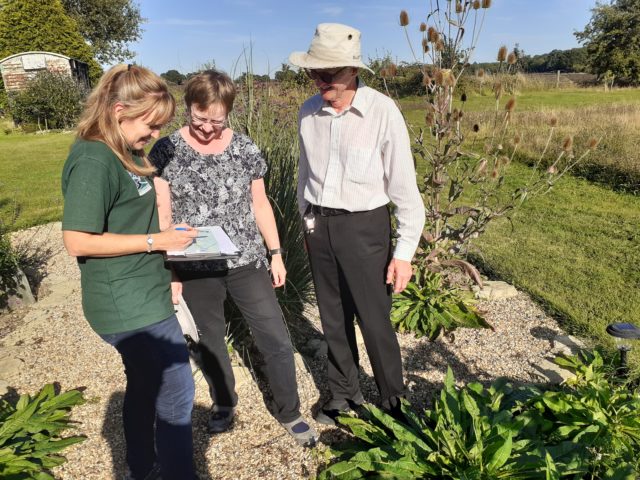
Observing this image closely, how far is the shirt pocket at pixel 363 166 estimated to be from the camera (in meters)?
2.12

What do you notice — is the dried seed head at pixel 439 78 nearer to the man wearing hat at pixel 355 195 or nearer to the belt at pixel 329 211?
the man wearing hat at pixel 355 195

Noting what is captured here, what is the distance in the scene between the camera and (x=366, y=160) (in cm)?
212

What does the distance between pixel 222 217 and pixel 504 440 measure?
149cm

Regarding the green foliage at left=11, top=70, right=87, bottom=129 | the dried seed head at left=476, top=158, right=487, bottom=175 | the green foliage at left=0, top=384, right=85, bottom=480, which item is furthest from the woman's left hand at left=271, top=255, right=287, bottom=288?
the green foliage at left=11, top=70, right=87, bottom=129

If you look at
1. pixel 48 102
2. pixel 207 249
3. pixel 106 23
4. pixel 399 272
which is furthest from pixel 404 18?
pixel 106 23

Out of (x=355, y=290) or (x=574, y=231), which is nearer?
(x=355, y=290)

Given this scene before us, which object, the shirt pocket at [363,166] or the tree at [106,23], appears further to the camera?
the tree at [106,23]

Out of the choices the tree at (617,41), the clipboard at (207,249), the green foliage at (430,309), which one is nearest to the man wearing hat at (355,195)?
the clipboard at (207,249)

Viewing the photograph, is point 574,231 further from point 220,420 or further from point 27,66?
point 27,66

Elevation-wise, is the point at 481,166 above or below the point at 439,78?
below

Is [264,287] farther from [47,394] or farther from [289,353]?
[47,394]

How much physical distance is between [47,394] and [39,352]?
80 cm

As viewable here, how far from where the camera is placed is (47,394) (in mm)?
2836

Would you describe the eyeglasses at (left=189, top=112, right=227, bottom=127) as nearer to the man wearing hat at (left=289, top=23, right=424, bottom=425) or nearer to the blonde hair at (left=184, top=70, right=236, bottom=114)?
the blonde hair at (left=184, top=70, right=236, bottom=114)
